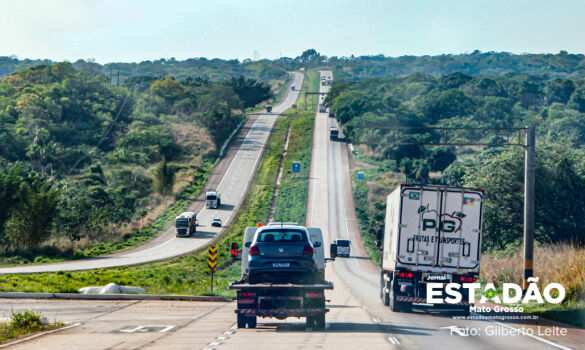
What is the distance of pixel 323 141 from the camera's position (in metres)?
135

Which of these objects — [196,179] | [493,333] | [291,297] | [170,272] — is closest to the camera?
[291,297]

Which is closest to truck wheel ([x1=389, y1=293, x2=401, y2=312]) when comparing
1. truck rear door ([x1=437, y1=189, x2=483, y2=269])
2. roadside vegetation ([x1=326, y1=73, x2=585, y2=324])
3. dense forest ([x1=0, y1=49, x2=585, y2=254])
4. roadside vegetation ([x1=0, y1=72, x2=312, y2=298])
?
truck rear door ([x1=437, y1=189, x2=483, y2=269])

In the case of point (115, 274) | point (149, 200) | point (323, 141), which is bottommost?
point (115, 274)

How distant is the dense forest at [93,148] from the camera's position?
204 feet

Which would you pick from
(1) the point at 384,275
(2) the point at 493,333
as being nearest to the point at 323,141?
(1) the point at 384,275

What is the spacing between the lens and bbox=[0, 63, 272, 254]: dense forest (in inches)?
2450

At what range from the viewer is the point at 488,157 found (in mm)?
76750

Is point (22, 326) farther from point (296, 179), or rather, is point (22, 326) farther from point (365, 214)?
point (296, 179)

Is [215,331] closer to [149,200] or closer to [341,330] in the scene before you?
[341,330]

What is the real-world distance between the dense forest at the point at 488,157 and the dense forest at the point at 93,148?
27513mm

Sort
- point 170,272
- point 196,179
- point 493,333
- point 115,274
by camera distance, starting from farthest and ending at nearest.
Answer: point 196,179 < point 170,272 < point 115,274 < point 493,333

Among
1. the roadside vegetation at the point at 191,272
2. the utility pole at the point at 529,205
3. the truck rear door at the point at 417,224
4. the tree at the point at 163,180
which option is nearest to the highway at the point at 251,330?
the truck rear door at the point at 417,224

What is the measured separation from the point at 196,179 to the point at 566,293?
3253 inches

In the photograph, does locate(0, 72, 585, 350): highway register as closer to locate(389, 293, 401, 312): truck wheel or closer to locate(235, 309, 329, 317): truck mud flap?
locate(389, 293, 401, 312): truck wheel
